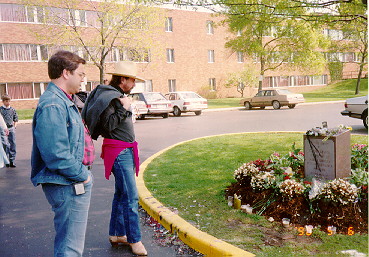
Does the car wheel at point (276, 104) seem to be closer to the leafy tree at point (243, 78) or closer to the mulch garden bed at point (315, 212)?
the leafy tree at point (243, 78)

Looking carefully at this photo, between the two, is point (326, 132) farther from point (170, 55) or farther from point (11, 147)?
point (170, 55)

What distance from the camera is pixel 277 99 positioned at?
81.8ft

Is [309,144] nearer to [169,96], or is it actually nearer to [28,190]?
[28,190]

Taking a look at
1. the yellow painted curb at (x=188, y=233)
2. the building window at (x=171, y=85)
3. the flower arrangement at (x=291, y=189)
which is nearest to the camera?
the yellow painted curb at (x=188, y=233)

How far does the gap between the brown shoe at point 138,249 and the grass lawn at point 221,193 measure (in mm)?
719

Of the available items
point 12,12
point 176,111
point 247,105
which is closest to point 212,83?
point 247,105

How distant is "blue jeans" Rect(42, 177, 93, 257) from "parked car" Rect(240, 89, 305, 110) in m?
23.1

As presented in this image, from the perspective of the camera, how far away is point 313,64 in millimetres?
33938

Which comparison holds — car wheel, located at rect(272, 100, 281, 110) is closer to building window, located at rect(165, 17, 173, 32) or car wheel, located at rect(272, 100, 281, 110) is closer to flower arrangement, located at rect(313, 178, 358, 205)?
building window, located at rect(165, 17, 173, 32)

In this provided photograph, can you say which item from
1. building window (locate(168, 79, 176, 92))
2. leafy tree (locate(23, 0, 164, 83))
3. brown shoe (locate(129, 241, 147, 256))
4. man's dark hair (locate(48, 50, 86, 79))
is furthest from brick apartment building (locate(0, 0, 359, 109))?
man's dark hair (locate(48, 50, 86, 79))

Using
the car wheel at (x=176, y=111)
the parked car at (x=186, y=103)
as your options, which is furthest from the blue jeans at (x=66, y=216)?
the car wheel at (x=176, y=111)

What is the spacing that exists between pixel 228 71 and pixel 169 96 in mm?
21585

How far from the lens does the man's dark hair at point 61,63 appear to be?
2.62 metres

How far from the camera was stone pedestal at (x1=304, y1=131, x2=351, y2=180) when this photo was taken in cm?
463
